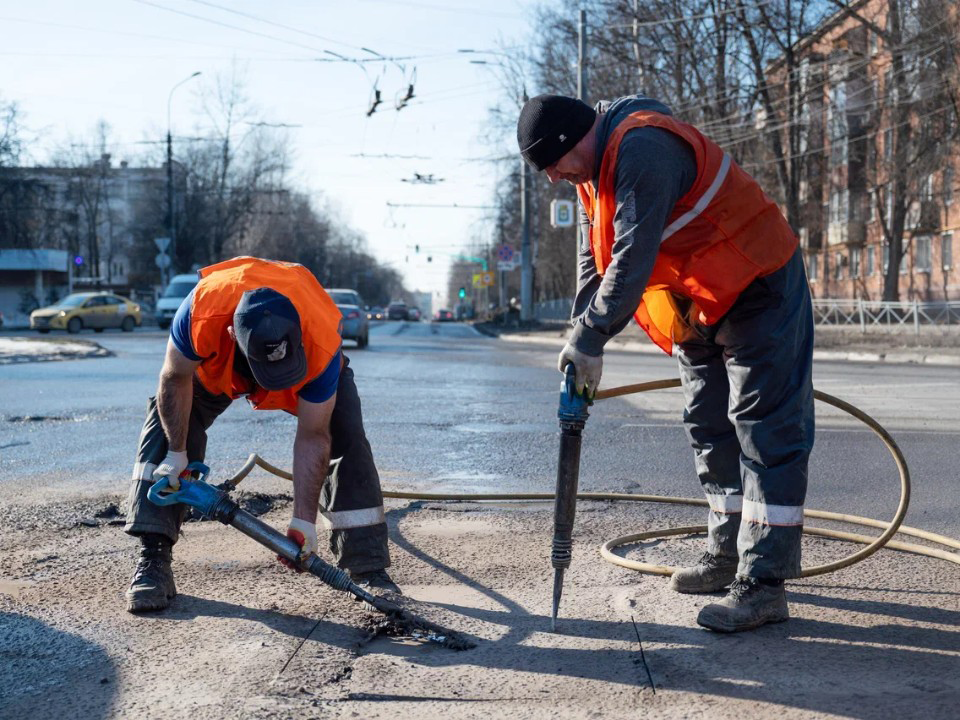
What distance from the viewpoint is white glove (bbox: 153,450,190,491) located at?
3.54 metres

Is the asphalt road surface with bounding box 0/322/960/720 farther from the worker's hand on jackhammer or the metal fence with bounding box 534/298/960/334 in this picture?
the metal fence with bounding box 534/298/960/334

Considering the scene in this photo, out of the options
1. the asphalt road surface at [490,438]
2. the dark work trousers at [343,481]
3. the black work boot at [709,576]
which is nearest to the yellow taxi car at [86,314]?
the asphalt road surface at [490,438]

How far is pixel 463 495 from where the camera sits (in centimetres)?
515

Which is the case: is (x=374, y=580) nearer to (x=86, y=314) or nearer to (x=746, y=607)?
(x=746, y=607)

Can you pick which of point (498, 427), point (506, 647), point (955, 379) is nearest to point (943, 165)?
point (955, 379)

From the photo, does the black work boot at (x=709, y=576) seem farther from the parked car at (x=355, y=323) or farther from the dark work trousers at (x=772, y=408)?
the parked car at (x=355, y=323)

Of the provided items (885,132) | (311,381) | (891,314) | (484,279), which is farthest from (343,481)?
(484,279)

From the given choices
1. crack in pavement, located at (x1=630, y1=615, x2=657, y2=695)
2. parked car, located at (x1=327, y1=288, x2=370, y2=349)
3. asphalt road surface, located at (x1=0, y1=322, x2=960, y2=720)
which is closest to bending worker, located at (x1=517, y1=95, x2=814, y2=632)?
crack in pavement, located at (x1=630, y1=615, x2=657, y2=695)

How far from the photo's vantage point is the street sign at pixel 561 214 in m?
28.5

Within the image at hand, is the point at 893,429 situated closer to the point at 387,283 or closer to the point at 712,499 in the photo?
the point at 712,499

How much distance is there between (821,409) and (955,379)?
5.19 metres

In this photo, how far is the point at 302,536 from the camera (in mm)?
3328

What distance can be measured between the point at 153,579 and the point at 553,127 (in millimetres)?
2019

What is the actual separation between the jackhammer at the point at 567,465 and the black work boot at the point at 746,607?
466 millimetres
